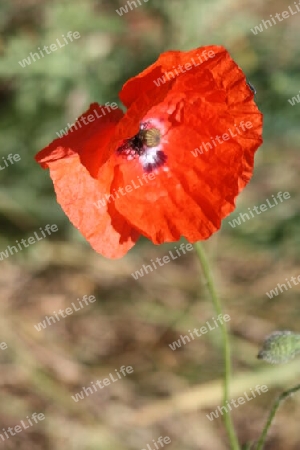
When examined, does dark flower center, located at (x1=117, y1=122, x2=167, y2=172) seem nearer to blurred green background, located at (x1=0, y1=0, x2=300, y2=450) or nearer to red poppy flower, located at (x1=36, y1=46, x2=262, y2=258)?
red poppy flower, located at (x1=36, y1=46, x2=262, y2=258)

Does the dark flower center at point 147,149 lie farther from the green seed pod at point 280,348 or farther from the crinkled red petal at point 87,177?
the green seed pod at point 280,348

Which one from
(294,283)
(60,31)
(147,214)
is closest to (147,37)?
(60,31)

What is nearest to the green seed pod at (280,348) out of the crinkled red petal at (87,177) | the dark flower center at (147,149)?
the crinkled red petal at (87,177)

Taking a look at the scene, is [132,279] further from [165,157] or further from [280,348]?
[280,348]

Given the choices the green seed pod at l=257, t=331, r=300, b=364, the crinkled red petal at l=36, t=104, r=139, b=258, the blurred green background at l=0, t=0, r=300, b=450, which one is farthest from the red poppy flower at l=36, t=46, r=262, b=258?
the blurred green background at l=0, t=0, r=300, b=450

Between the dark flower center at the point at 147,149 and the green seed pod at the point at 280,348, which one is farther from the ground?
the dark flower center at the point at 147,149

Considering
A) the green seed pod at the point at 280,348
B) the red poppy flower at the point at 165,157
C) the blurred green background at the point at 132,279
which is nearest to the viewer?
the red poppy flower at the point at 165,157
